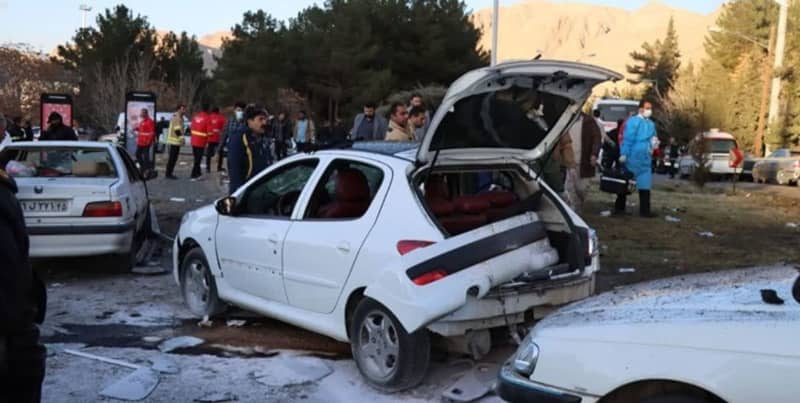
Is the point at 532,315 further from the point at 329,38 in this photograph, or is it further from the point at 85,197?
the point at 329,38

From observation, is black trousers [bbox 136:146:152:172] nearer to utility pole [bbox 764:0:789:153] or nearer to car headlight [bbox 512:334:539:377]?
car headlight [bbox 512:334:539:377]

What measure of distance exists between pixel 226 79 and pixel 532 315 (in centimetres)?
3993

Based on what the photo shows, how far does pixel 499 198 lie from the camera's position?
5.80 metres

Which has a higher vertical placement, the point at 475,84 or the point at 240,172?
the point at 475,84

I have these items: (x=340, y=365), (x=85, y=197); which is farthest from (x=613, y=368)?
(x=85, y=197)

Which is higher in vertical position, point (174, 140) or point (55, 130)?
point (55, 130)

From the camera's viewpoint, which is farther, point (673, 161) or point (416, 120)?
point (673, 161)

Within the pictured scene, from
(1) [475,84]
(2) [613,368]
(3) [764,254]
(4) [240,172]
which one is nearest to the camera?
(2) [613,368]

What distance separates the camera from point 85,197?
7965mm

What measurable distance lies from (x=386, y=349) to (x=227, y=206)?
2.17m

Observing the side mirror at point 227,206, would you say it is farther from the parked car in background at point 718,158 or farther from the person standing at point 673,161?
the person standing at point 673,161

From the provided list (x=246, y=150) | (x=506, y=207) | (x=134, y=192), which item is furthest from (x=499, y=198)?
(x=134, y=192)

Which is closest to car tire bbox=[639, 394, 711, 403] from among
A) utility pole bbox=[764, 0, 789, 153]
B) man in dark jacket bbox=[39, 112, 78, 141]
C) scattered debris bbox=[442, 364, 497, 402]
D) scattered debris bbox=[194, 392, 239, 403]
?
scattered debris bbox=[442, 364, 497, 402]

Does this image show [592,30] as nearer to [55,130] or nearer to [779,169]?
[779,169]
